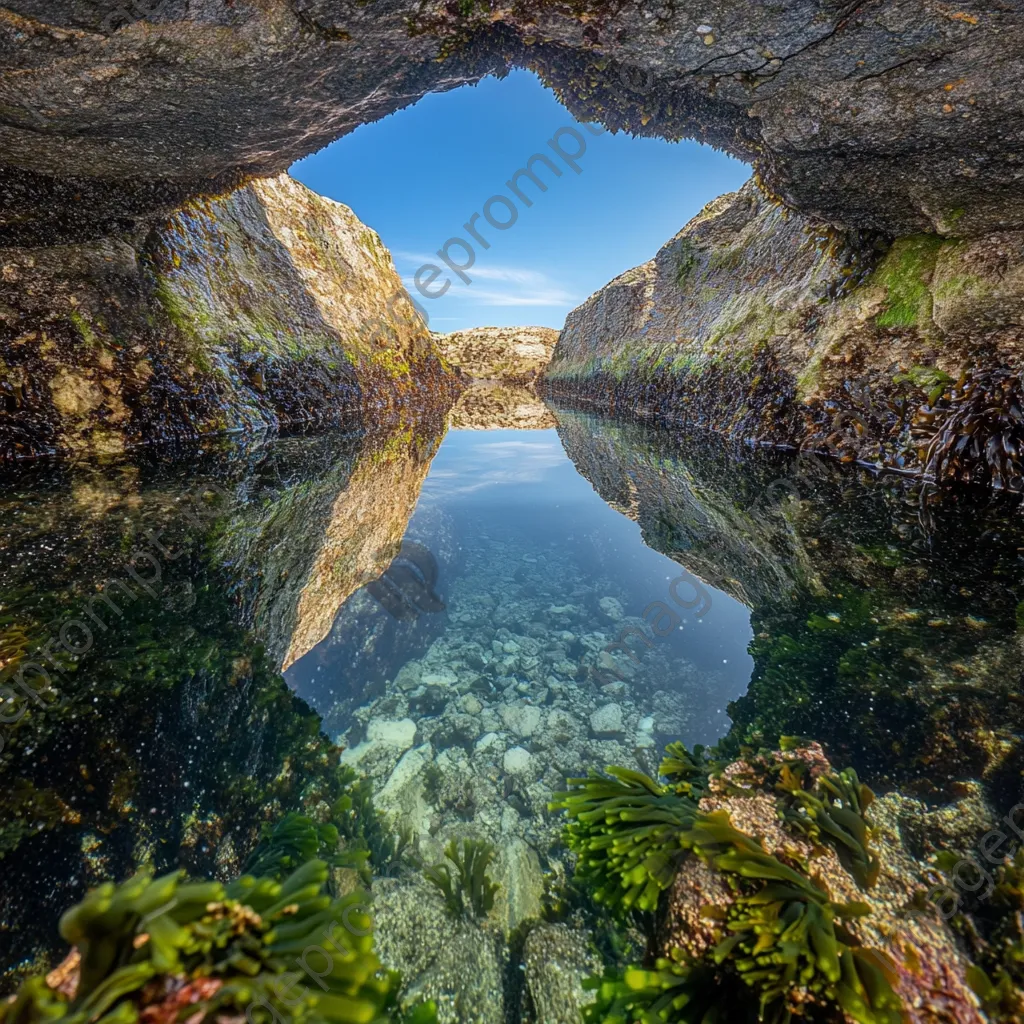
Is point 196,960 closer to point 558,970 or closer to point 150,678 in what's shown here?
point 558,970

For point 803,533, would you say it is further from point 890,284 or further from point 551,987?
point 890,284

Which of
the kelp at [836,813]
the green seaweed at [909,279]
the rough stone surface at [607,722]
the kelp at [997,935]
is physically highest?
the green seaweed at [909,279]

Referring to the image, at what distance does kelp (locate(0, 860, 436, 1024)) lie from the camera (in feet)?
2.28

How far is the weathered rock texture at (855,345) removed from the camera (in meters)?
4.85

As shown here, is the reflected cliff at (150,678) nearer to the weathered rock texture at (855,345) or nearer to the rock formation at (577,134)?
the rock formation at (577,134)

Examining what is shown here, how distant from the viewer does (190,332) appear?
23.7 ft

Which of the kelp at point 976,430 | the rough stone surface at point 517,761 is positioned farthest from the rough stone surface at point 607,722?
the kelp at point 976,430

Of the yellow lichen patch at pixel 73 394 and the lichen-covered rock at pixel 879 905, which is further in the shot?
the yellow lichen patch at pixel 73 394

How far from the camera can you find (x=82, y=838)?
4.41 ft

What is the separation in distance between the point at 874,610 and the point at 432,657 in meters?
2.66

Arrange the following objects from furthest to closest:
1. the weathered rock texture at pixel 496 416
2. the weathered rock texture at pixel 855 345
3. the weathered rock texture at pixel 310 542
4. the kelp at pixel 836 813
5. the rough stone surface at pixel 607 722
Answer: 1. the weathered rock texture at pixel 496 416
2. the weathered rock texture at pixel 855 345
3. the weathered rock texture at pixel 310 542
4. the rough stone surface at pixel 607 722
5. the kelp at pixel 836 813

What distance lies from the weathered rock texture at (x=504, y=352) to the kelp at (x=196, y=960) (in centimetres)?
3266

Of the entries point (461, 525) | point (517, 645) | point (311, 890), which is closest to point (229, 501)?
point (461, 525)

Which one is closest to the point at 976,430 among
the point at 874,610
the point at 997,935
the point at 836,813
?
the point at 874,610
